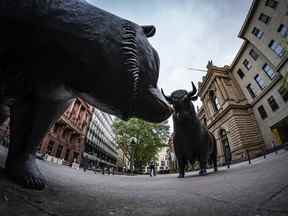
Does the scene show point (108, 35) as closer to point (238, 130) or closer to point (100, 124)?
point (238, 130)

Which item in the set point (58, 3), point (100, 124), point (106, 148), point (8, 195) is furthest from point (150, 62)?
point (106, 148)

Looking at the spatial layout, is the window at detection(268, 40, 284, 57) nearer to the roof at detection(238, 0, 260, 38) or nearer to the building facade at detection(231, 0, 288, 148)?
the building facade at detection(231, 0, 288, 148)

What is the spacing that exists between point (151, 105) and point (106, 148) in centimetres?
5456

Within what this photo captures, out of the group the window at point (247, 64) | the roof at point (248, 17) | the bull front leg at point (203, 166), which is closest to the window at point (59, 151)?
the bull front leg at point (203, 166)

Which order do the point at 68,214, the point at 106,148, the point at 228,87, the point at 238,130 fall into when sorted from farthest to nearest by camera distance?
1. the point at 106,148
2. the point at 228,87
3. the point at 238,130
4. the point at 68,214

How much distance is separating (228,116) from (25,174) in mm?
24371

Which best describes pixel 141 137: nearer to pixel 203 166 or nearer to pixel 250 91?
pixel 250 91

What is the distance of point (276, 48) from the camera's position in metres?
18.7

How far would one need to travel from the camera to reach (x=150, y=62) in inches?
36.4

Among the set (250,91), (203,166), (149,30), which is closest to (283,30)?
(250,91)

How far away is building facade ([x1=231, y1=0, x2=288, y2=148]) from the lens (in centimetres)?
1761

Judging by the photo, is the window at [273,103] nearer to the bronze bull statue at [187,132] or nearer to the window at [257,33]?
the window at [257,33]

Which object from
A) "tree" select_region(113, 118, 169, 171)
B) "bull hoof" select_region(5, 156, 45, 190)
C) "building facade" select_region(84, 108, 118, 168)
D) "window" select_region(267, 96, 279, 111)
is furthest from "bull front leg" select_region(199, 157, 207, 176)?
"building facade" select_region(84, 108, 118, 168)

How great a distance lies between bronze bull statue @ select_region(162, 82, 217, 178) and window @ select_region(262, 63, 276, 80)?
69.2 feet
